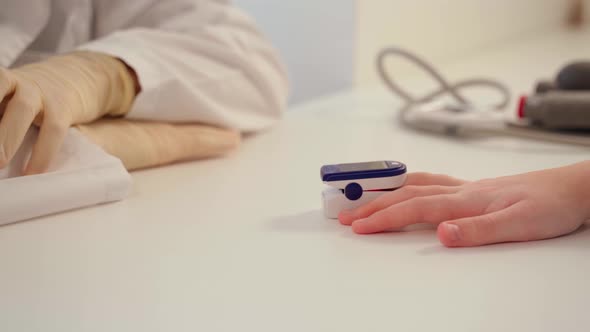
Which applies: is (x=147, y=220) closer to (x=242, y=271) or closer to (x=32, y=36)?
(x=242, y=271)

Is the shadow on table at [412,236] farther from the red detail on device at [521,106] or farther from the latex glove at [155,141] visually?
the red detail on device at [521,106]

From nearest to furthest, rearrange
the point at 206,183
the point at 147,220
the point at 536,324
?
the point at 536,324 < the point at 147,220 < the point at 206,183

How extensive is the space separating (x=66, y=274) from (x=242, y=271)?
0.41 feet

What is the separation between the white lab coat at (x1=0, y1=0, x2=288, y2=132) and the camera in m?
0.81

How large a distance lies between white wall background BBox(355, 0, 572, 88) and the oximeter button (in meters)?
0.79

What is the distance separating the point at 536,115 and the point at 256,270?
0.55 meters

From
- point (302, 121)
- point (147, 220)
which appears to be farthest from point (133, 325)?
point (302, 121)

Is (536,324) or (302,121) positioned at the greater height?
(536,324)

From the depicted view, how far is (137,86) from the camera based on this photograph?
2.65ft

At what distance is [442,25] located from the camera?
170 cm

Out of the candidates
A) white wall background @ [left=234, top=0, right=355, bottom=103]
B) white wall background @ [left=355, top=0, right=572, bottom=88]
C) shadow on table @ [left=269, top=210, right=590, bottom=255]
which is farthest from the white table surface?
white wall background @ [left=355, top=0, right=572, bottom=88]

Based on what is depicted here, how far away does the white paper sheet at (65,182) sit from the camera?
2.00ft

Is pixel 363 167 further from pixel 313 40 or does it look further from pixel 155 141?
pixel 313 40

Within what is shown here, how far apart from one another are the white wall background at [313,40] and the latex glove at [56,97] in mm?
504
